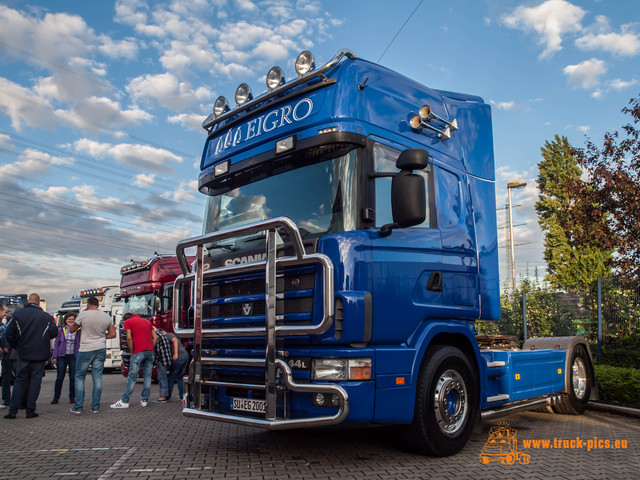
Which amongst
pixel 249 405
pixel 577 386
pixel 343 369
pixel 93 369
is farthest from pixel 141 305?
pixel 343 369

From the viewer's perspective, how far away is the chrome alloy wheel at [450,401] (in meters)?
5.32

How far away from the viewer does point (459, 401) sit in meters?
5.61

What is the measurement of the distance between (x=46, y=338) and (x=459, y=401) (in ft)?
22.3

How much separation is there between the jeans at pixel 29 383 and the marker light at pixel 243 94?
561cm

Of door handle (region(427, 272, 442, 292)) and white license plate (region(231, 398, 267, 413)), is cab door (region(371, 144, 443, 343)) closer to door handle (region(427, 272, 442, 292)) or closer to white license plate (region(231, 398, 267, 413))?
door handle (region(427, 272, 442, 292))

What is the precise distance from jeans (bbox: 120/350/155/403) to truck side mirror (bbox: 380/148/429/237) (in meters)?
7.15

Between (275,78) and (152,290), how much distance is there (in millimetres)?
11497

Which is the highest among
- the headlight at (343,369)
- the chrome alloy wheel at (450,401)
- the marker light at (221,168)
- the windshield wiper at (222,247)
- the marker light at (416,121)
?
the marker light at (416,121)

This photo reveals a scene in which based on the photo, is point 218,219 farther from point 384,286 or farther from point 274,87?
point 384,286

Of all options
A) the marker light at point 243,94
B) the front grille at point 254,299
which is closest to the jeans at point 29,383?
the front grille at point 254,299

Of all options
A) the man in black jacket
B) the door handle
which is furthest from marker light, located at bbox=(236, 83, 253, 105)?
the man in black jacket

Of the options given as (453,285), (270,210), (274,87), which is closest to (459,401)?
(453,285)

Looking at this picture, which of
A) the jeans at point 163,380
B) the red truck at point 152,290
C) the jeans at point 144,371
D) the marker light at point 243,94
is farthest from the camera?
the red truck at point 152,290

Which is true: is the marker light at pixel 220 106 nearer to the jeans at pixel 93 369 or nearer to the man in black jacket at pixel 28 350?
the man in black jacket at pixel 28 350
